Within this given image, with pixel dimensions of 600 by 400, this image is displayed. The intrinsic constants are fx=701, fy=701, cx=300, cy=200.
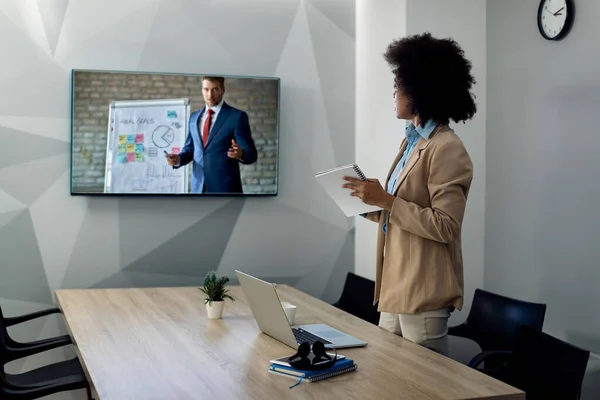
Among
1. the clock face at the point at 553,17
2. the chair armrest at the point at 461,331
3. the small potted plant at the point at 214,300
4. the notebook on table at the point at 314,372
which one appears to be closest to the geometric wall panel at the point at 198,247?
the small potted plant at the point at 214,300

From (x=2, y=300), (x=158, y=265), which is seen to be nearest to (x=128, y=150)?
(x=158, y=265)

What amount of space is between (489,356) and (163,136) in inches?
94.1

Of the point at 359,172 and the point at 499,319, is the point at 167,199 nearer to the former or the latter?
the point at 359,172

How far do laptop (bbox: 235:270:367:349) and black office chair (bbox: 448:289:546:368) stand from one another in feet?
2.09

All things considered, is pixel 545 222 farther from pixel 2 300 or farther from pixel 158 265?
pixel 2 300

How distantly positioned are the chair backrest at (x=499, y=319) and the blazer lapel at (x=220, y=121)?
74.9 inches

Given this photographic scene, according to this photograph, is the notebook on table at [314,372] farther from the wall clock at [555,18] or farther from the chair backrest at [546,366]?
the wall clock at [555,18]

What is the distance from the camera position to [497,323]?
3.29 metres

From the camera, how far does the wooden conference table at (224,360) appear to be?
6.63 ft

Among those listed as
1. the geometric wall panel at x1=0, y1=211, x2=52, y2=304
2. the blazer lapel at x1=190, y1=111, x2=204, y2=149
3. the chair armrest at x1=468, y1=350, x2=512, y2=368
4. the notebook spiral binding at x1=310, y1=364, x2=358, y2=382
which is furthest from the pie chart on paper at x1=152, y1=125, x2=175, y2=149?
the notebook spiral binding at x1=310, y1=364, x2=358, y2=382

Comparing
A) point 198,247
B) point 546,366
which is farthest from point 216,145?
point 546,366

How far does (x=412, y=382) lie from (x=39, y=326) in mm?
2856

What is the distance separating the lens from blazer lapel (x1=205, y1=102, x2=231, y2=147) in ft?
14.5

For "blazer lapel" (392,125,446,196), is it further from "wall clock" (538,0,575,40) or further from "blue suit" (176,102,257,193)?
"blue suit" (176,102,257,193)
